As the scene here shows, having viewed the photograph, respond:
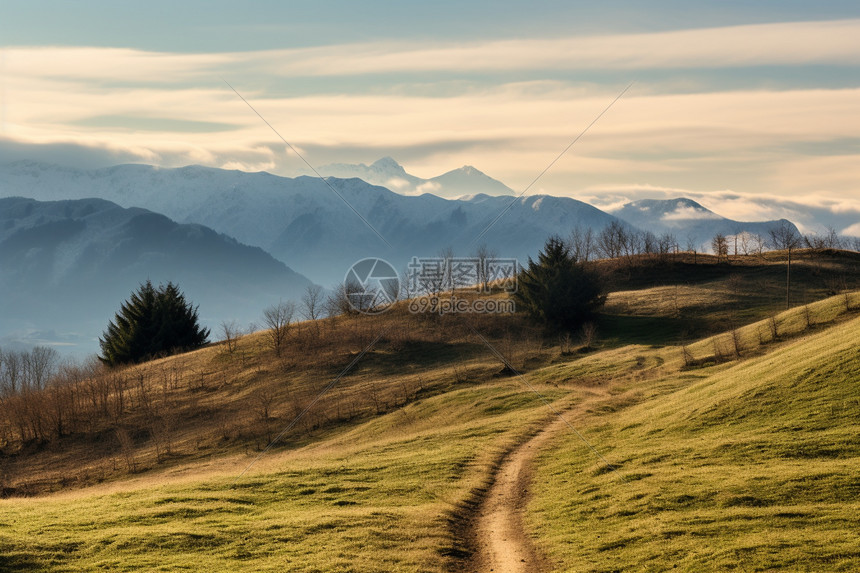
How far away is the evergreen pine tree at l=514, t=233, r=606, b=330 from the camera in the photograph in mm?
73625

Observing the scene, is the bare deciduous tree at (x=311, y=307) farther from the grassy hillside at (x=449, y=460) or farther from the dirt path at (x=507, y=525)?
the dirt path at (x=507, y=525)

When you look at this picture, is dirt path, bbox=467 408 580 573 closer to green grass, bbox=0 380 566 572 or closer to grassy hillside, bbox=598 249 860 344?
green grass, bbox=0 380 566 572

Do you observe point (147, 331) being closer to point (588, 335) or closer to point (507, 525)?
point (588, 335)

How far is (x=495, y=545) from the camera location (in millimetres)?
20844

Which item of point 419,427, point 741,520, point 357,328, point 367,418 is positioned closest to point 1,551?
point 741,520

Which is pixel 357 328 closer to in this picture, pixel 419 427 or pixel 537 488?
pixel 419 427

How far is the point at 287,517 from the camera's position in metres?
23.7

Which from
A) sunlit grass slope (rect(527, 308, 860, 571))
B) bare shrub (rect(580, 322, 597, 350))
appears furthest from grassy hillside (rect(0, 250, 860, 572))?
bare shrub (rect(580, 322, 597, 350))

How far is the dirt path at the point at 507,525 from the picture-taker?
19.1m

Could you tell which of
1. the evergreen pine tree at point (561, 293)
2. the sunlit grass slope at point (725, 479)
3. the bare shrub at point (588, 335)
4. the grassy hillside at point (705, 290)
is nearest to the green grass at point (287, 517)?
the sunlit grass slope at point (725, 479)

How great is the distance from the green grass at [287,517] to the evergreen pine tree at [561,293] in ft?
122

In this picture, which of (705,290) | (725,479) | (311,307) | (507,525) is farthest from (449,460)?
(311,307)

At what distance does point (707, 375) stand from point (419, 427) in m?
18.3

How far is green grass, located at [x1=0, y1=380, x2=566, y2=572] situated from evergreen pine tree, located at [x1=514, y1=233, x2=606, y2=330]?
3724cm
